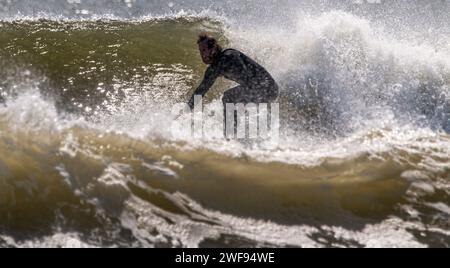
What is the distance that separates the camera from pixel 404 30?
11.2 metres

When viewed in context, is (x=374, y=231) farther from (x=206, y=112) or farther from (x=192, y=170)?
(x=206, y=112)

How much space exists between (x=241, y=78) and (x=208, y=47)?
2.40 feet

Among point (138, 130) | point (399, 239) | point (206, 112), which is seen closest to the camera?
point (399, 239)

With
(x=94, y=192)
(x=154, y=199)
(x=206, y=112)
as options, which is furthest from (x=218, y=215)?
(x=206, y=112)

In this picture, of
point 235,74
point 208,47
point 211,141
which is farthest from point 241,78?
point 211,141

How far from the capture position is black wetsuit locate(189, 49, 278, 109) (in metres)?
7.03

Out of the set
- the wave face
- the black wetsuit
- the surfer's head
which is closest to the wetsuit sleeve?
the black wetsuit

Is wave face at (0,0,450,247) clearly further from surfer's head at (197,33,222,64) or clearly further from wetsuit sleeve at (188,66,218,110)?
surfer's head at (197,33,222,64)

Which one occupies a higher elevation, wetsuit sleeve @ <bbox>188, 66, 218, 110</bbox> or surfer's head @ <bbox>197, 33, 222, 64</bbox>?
surfer's head @ <bbox>197, 33, 222, 64</bbox>

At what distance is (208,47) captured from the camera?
22.5ft

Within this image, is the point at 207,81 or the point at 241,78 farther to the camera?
the point at 241,78

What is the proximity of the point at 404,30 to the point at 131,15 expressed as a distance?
5.71 metres
